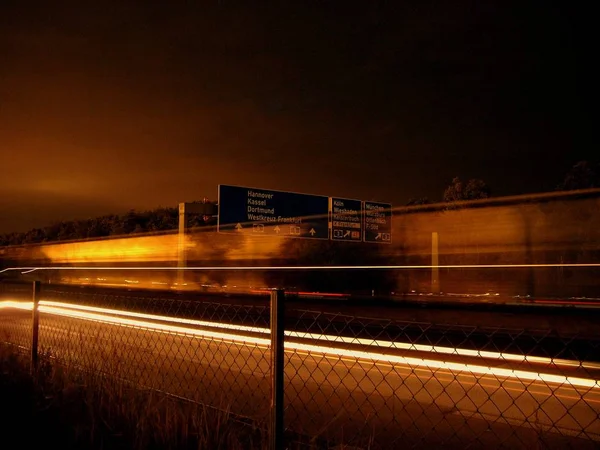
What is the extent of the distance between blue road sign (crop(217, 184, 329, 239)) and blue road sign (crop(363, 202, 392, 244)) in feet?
6.42

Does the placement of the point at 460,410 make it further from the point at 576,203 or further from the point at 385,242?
the point at 385,242

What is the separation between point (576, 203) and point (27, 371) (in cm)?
1731

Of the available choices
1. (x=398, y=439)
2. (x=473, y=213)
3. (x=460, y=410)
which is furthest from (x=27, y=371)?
(x=473, y=213)

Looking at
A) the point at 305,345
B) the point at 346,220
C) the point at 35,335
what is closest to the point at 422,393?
the point at 305,345

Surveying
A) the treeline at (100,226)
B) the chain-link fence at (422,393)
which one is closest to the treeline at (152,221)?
the treeline at (100,226)

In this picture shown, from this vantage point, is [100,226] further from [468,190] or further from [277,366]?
[277,366]

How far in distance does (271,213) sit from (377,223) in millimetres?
4957

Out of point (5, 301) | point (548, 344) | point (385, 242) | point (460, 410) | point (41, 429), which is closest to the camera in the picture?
point (41, 429)

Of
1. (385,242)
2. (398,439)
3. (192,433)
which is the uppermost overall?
(385,242)

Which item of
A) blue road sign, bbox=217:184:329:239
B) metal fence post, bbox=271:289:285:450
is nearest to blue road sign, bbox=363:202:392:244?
blue road sign, bbox=217:184:329:239

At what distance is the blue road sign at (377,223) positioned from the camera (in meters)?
27.6

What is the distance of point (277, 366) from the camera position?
3980 mm

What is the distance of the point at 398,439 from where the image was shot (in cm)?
580

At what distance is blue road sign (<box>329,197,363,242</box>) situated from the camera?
26844mm
